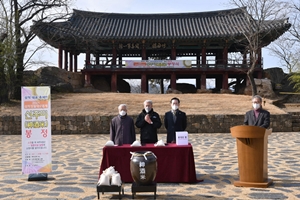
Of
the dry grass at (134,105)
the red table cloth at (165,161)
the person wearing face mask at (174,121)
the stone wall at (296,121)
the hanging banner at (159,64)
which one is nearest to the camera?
the red table cloth at (165,161)

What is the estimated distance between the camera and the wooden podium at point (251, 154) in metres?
6.16

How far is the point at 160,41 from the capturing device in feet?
105

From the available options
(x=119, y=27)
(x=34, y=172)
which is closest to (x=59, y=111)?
(x=34, y=172)

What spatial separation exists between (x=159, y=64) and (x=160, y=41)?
2.73m

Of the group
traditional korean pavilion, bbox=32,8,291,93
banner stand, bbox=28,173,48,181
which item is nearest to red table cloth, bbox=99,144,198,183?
banner stand, bbox=28,173,48,181

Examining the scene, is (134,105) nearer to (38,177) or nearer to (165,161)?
(38,177)

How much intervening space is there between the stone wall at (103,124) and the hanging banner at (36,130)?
11543mm

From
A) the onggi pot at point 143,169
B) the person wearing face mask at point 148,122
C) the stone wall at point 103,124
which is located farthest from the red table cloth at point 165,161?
the stone wall at point 103,124

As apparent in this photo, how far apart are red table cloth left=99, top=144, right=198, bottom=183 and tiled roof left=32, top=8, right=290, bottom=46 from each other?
23527 millimetres

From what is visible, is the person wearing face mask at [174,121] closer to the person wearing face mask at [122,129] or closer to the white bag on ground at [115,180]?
the person wearing face mask at [122,129]

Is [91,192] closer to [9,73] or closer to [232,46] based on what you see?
[9,73]

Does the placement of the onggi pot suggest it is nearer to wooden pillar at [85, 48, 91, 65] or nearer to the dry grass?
the dry grass

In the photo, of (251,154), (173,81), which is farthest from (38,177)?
(173,81)

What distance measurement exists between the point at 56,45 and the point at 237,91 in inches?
711
